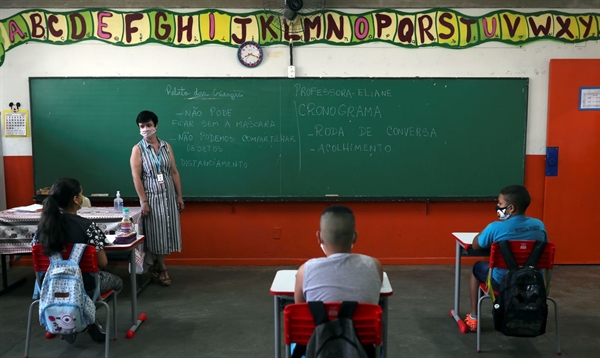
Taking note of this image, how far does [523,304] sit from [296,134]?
2829mm

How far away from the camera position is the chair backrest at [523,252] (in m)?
2.88

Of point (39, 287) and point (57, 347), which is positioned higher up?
point (39, 287)

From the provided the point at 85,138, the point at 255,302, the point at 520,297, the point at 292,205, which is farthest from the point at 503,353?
the point at 85,138

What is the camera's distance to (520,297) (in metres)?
2.77

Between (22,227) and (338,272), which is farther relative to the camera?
(22,227)

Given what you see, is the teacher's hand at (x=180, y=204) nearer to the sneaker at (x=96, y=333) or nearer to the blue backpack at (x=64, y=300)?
the sneaker at (x=96, y=333)

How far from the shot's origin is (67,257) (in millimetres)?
2803

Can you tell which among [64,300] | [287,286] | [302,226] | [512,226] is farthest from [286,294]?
[302,226]

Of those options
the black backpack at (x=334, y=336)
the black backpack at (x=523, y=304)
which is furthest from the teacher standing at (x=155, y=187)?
the black backpack at (x=523, y=304)

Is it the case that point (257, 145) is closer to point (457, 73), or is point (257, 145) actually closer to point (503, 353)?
point (457, 73)

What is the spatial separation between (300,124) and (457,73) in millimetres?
1726

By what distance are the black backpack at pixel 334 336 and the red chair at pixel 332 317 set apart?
0.03 m

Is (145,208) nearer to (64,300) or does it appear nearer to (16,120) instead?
(64,300)

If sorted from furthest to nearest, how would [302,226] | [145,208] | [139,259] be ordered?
[302,226] < [145,208] < [139,259]
